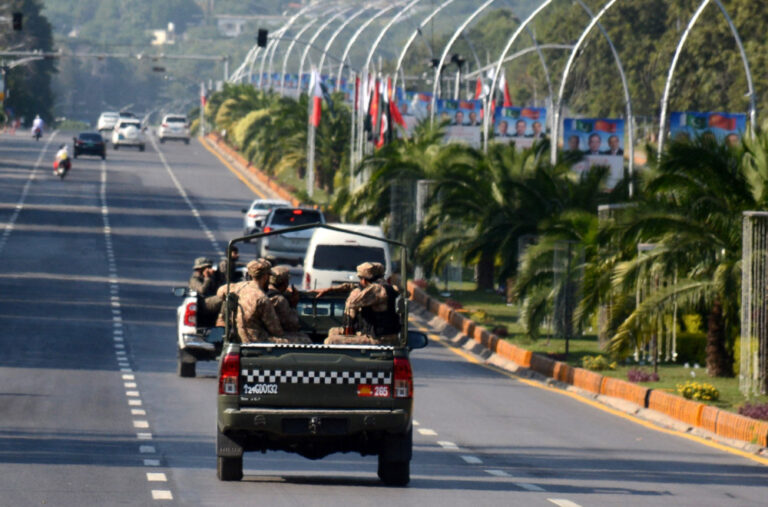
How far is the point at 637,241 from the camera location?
26.5 metres

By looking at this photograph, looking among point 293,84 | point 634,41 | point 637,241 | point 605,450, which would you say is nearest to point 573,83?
point 634,41

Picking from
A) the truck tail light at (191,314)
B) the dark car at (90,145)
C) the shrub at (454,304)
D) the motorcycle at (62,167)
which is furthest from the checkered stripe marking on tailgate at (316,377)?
the dark car at (90,145)

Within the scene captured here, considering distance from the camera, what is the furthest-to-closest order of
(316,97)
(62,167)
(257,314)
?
1. (62,167)
2. (316,97)
3. (257,314)

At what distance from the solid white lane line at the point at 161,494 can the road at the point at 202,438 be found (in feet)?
0.07

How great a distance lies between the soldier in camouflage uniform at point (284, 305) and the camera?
1478 centimetres

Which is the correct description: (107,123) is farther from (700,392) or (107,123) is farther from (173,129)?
(700,392)

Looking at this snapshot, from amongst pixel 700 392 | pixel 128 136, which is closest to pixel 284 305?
pixel 700 392

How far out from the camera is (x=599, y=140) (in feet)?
144

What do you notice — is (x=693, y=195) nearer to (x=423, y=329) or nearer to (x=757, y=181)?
(x=757, y=181)

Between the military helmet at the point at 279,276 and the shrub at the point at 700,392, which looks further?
the shrub at the point at 700,392

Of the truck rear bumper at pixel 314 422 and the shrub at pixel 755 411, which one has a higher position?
the truck rear bumper at pixel 314 422

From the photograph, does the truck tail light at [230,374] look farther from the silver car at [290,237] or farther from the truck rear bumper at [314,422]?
the silver car at [290,237]

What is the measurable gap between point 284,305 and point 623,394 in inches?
422

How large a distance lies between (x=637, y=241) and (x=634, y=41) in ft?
279
